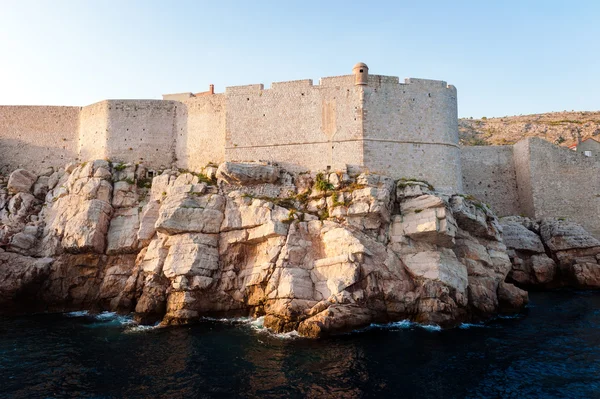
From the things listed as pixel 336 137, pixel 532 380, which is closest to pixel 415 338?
pixel 532 380

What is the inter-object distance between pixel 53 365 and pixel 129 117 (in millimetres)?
19266

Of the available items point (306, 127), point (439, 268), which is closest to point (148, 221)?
point (306, 127)

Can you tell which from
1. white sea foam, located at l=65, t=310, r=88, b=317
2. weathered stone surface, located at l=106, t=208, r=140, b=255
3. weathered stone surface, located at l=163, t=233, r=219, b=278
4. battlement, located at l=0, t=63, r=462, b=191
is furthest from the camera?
battlement, located at l=0, t=63, r=462, b=191

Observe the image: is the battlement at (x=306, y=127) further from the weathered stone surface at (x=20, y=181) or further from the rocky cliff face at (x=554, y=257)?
the rocky cliff face at (x=554, y=257)

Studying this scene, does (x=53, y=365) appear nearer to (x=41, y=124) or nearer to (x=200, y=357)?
(x=200, y=357)

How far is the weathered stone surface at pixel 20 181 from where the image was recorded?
28620mm

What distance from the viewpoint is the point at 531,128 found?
58.9 m

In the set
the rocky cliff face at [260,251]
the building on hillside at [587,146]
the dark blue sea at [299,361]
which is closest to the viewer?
the dark blue sea at [299,361]

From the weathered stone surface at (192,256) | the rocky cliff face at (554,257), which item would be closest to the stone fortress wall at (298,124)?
the weathered stone surface at (192,256)

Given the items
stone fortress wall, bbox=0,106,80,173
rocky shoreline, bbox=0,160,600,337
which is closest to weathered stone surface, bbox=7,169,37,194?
rocky shoreline, bbox=0,160,600,337

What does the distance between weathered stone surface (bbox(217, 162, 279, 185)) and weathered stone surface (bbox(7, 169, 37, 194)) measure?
45.6 feet

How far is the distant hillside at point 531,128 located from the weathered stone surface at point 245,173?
123 ft

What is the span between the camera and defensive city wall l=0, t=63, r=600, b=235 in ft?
88.9

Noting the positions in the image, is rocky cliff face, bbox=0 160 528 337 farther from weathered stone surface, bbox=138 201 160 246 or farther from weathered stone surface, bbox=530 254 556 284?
weathered stone surface, bbox=530 254 556 284
